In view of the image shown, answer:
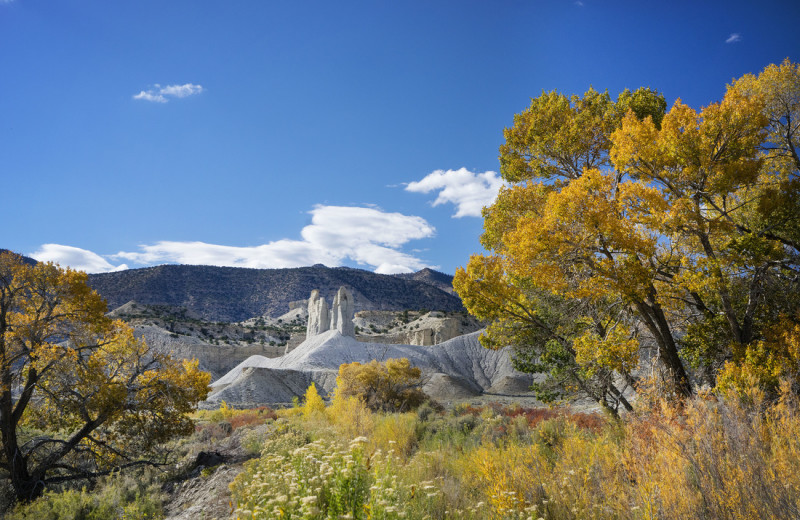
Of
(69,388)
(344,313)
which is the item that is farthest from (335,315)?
(69,388)

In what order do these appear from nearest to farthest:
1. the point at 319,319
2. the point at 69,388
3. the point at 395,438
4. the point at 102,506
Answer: the point at 102,506, the point at 395,438, the point at 69,388, the point at 319,319

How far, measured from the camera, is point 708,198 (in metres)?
10.1

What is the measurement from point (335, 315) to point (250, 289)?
55931mm

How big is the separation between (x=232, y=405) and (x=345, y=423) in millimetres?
23501

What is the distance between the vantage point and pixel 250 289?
349 feet

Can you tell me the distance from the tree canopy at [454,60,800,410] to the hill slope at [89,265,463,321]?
88.1 metres

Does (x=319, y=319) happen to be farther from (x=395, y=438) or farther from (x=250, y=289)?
(x=250, y=289)

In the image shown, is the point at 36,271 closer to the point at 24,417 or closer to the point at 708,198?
the point at 24,417

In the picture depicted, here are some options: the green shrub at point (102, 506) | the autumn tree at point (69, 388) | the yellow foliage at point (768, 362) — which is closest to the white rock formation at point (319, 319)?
the autumn tree at point (69, 388)

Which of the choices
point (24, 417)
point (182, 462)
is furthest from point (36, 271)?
point (182, 462)

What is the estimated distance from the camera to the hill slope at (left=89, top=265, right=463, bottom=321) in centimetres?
8931

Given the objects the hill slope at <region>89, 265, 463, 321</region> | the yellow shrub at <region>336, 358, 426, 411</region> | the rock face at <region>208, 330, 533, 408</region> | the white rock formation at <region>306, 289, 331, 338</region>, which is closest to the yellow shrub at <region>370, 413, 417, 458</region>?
the yellow shrub at <region>336, 358, 426, 411</region>

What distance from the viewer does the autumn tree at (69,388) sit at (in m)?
10.9

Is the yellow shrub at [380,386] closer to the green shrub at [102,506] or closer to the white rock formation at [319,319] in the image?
the green shrub at [102,506]
